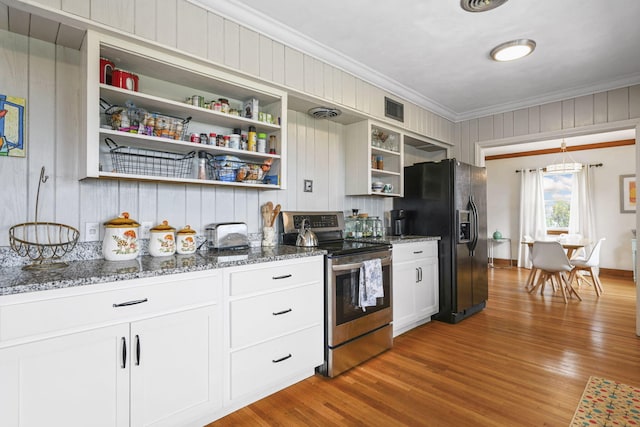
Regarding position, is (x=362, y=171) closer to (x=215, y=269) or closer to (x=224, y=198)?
(x=224, y=198)

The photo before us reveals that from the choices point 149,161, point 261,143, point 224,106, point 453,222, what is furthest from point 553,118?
point 149,161

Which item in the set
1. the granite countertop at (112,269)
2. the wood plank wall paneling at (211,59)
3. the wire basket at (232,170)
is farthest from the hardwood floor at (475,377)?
the wire basket at (232,170)

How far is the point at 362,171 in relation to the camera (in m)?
3.33

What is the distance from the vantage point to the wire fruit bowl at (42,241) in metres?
1.66

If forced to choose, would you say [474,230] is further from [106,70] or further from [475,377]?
[106,70]

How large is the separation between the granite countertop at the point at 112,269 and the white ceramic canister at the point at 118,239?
0.05 meters

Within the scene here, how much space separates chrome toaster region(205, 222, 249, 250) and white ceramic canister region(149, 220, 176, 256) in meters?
0.32

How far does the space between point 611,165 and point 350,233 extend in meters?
5.92

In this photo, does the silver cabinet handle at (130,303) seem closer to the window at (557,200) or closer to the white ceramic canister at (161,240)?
the white ceramic canister at (161,240)

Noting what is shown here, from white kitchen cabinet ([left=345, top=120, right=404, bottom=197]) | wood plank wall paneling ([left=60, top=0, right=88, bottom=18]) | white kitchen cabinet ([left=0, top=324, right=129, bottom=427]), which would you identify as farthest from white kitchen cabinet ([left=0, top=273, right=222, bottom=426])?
white kitchen cabinet ([left=345, top=120, right=404, bottom=197])

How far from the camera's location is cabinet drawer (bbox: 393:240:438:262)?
10.0 ft

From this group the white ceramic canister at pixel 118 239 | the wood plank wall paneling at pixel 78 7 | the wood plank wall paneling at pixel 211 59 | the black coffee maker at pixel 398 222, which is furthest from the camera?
the black coffee maker at pixel 398 222

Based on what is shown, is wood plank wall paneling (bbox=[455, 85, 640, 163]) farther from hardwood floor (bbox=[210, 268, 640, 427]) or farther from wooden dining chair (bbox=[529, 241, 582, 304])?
hardwood floor (bbox=[210, 268, 640, 427])

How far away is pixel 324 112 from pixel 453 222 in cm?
179
